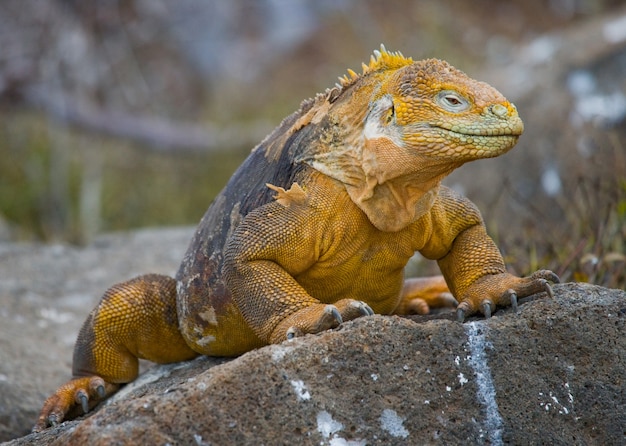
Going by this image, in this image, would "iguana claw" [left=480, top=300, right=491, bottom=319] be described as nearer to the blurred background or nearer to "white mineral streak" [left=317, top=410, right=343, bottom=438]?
"white mineral streak" [left=317, top=410, right=343, bottom=438]

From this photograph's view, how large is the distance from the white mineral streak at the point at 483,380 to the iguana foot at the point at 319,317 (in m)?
0.46

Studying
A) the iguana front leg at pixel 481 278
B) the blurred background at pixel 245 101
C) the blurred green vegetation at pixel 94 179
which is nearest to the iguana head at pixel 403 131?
the iguana front leg at pixel 481 278

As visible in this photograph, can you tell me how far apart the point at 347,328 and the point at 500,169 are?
7.45m

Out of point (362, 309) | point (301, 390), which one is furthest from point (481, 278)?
point (301, 390)

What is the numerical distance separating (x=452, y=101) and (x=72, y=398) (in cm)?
287

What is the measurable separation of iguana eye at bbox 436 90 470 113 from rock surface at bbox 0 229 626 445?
968 millimetres

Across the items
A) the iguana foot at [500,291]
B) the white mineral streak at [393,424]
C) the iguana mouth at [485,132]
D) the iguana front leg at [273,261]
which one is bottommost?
the white mineral streak at [393,424]

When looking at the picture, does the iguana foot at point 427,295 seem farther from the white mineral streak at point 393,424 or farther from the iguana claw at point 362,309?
the white mineral streak at point 393,424

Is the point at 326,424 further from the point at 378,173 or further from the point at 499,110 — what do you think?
the point at 499,110

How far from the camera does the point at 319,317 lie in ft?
13.6

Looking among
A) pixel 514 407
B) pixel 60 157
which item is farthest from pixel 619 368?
pixel 60 157

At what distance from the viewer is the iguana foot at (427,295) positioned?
Result: 5727mm

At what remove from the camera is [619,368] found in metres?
4.08

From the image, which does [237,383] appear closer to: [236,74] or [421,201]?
[421,201]
